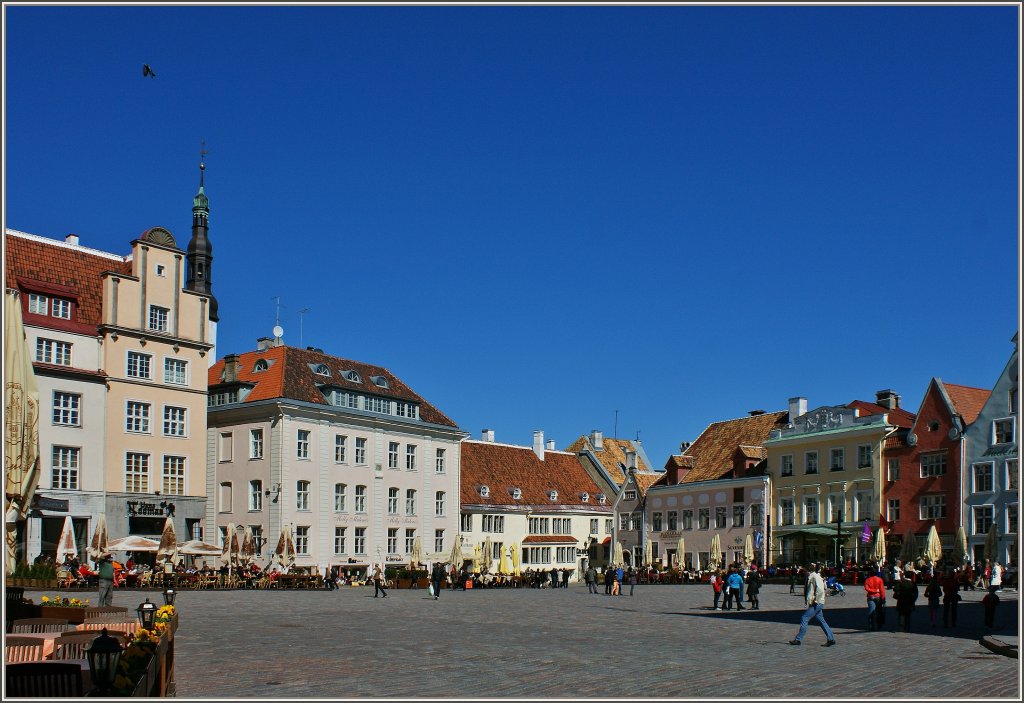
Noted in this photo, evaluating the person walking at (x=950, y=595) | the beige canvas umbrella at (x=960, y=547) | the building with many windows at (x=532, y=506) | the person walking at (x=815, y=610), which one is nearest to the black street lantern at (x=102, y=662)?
the person walking at (x=815, y=610)

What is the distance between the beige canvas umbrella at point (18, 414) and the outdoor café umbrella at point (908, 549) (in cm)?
4955

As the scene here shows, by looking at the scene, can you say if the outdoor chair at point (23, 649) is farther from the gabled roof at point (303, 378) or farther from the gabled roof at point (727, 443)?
the gabled roof at point (727, 443)

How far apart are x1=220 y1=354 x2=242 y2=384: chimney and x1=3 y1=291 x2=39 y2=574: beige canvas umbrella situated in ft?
171

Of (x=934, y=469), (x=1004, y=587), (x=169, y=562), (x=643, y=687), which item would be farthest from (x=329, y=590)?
(x=643, y=687)

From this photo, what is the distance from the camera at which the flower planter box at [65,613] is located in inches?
718

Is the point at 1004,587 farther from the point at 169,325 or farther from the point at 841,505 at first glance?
the point at 169,325

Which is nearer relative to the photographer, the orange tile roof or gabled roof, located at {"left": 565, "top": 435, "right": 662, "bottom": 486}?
the orange tile roof

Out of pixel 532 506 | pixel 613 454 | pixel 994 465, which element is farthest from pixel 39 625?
pixel 613 454

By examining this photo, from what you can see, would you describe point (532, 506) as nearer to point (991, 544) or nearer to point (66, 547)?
point (991, 544)

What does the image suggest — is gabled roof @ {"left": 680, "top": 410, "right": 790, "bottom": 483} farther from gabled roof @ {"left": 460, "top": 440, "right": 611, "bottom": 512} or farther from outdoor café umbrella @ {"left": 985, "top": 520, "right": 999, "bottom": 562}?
outdoor café umbrella @ {"left": 985, "top": 520, "right": 999, "bottom": 562}

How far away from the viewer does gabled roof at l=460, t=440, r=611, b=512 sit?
76812 millimetres

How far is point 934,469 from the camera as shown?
210 feet

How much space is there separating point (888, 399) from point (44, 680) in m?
65.5

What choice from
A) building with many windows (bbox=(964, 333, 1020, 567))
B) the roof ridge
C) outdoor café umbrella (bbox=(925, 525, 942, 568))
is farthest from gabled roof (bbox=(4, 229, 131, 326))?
building with many windows (bbox=(964, 333, 1020, 567))
